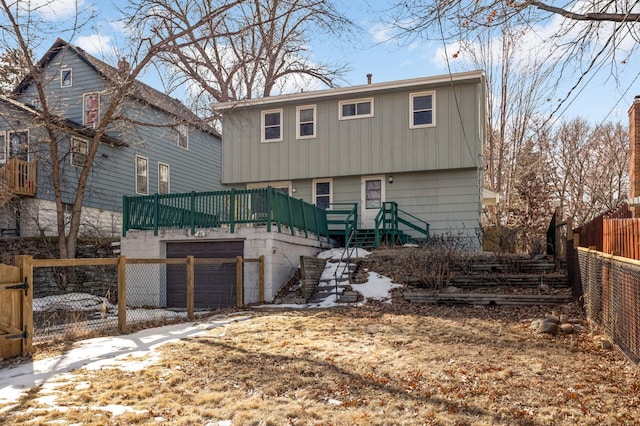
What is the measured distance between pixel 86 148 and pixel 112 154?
1.00m

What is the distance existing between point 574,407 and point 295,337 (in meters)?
3.99

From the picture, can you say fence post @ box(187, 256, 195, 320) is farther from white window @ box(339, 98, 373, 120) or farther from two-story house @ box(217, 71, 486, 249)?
white window @ box(339, 98, 373, 120)

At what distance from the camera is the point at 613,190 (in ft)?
88.6

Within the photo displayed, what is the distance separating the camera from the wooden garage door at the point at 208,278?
12.9 m

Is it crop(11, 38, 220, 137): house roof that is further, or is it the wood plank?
crop(11, 38, 220, 137): house roof

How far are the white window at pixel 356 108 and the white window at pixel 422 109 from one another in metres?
1.43

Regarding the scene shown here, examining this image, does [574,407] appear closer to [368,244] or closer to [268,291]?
[268,291]

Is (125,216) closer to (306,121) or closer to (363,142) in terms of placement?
(306,121)

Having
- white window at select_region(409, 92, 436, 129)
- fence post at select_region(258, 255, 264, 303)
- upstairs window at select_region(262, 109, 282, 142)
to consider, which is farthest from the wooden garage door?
white window at select_region(409, 92, 436, 129)

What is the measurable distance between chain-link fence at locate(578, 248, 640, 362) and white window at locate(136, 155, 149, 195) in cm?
1853

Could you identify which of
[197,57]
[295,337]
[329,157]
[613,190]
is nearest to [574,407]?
[295,337]

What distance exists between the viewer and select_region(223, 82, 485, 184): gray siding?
52.7ft

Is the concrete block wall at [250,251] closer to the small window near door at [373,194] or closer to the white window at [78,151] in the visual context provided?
the small window near door at [373,194]

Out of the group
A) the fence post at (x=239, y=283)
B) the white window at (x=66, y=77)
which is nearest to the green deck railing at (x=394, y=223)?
the fence post at (x=239, y=283)
